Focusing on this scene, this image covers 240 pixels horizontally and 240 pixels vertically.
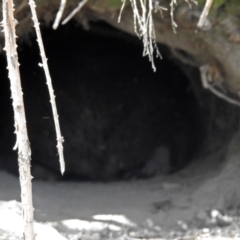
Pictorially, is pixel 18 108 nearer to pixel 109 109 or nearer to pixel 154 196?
pixel 154 196

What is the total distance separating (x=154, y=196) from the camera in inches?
105

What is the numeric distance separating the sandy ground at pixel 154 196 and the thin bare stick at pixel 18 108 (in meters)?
1.16

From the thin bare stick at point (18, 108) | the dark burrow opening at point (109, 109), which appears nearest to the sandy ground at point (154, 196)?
the dark burrow opening at point (109, 109)

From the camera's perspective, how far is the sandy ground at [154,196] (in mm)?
2250

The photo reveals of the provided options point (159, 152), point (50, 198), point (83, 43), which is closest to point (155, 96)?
point (159, 152)

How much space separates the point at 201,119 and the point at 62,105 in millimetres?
1060

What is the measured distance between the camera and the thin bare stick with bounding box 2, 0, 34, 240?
0.88m

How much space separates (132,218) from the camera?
88.4 inches

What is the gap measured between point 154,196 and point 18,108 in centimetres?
188

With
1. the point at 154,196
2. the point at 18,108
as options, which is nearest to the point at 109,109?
the point at 154,196

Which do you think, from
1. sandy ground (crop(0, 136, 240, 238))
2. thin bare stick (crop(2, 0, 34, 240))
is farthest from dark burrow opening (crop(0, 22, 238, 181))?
thin bare stick (crop(2, 0, 34, 240))

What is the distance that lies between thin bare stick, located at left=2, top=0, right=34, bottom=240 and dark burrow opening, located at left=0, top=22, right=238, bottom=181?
2.20 meters

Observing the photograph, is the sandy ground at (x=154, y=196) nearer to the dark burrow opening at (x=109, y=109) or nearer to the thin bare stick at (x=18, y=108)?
the dark burrow opening at (x=109, y=109)

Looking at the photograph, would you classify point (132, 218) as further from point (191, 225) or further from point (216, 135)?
point (216, 135)
